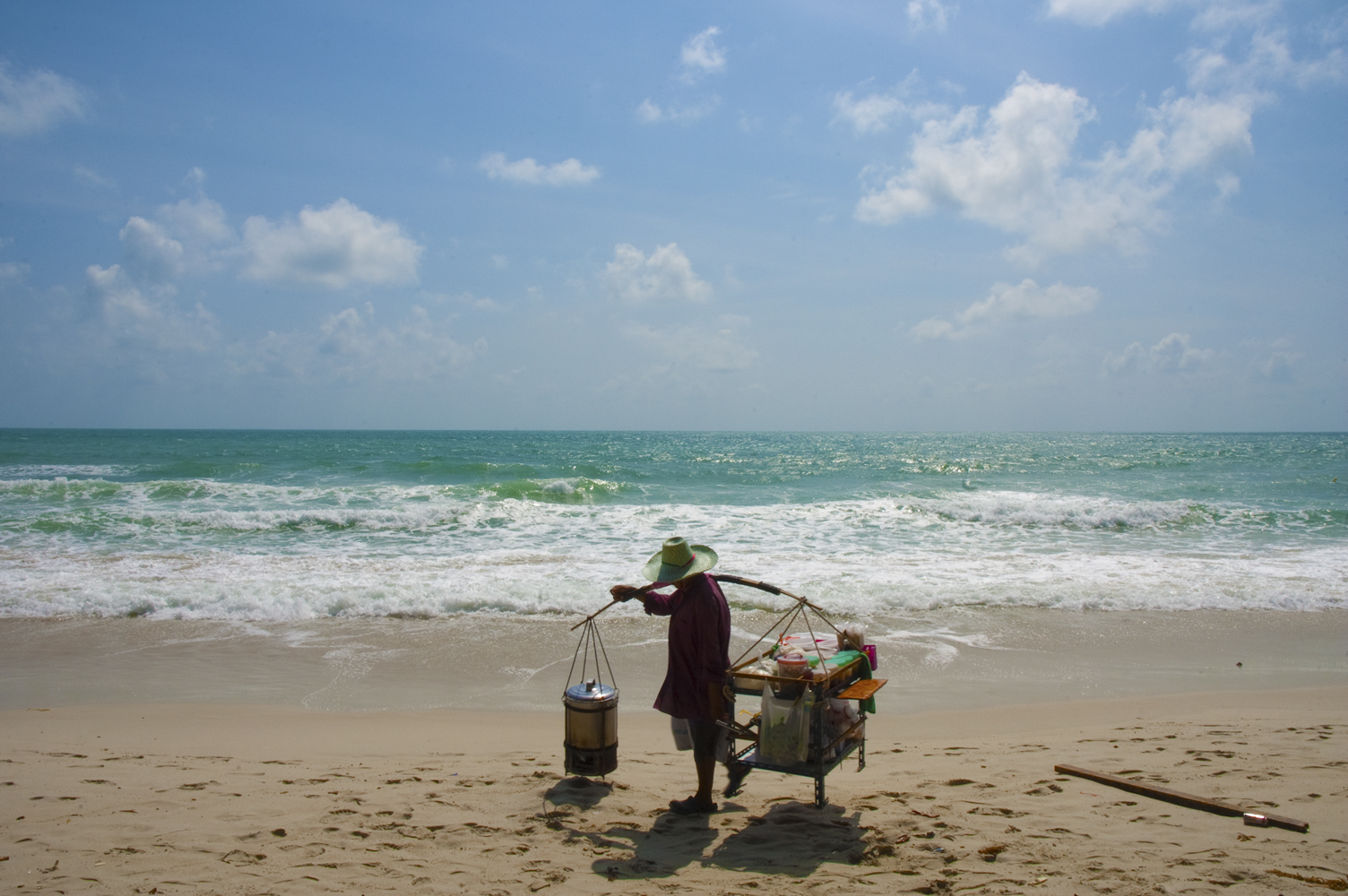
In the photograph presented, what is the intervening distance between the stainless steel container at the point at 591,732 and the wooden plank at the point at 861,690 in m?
1.24

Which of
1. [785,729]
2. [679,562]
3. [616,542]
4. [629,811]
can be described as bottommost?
[629,811]

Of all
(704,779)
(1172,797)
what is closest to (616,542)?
(704,779)

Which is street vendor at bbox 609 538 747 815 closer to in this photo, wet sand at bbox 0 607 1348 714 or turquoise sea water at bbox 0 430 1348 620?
wet sand at bbox 0 607 1348 714

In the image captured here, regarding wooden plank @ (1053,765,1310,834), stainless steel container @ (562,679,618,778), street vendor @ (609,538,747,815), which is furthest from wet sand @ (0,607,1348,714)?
street vendor @ (609,538,747,815)

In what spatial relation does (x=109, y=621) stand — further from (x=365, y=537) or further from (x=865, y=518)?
(x=865, y=518)

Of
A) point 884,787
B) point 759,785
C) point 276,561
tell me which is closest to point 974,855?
point 884,787

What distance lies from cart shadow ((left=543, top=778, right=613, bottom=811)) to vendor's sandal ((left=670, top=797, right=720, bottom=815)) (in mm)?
454

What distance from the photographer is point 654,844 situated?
363 centimetres

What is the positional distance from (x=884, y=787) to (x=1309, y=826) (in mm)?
1985

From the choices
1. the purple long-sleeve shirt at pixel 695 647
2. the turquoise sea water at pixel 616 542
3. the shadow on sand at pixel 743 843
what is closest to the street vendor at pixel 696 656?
the purple long-sleeve shirt at pixel 695 647

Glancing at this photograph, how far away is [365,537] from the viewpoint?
14000mm

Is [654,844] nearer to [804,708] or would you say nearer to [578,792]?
[578,792]

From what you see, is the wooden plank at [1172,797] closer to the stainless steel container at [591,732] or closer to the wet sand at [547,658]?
the wet sand at [547,658]

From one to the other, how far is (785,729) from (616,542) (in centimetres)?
987
